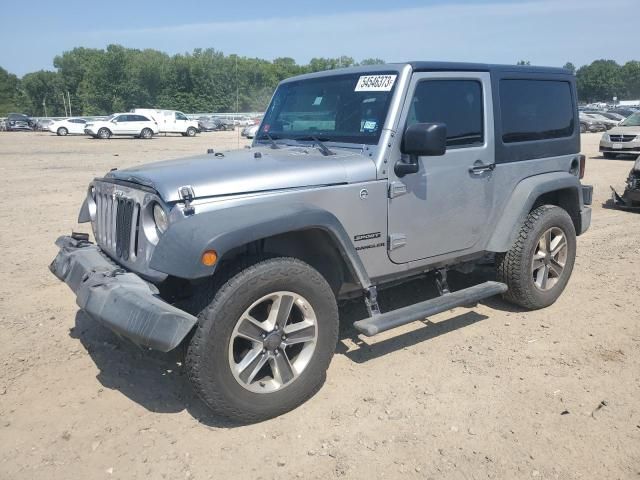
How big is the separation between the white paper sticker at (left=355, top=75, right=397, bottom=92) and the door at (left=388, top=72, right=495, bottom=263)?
6.1 inches

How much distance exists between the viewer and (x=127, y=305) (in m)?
2.91

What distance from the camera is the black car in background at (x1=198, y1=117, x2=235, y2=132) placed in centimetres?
4808

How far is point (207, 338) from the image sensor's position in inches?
116

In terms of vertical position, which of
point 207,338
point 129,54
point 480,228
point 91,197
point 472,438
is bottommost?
point 472,438

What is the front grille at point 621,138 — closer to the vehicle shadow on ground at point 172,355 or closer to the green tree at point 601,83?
the vehicle shadow on ground at point 172,355

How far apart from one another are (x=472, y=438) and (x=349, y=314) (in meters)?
1.95

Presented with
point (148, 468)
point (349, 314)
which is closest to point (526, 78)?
point (349, 314)

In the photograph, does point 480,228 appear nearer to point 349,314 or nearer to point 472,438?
point 349,314

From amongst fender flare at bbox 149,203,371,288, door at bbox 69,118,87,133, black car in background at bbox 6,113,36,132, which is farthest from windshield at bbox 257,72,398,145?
black car in background at bbox 6,113,36,132

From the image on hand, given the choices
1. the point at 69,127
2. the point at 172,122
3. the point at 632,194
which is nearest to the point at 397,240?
the point at 632,194

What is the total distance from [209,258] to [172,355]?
93 centimetres

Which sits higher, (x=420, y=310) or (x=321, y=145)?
(x=321, y=145)

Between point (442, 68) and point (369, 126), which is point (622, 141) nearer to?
point (442, 68)

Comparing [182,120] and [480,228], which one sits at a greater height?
[182,120]
